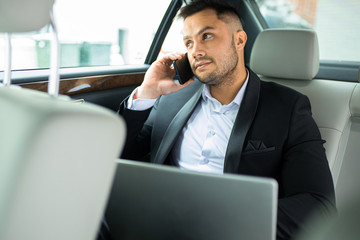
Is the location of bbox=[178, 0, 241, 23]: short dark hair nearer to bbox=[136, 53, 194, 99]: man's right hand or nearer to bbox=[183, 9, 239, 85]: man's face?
bbox=[183, 9, 239, 85]: man's face

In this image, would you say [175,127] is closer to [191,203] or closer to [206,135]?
[206,135]

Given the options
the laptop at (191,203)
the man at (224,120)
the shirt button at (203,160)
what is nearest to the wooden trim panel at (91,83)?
the man at (224,120)

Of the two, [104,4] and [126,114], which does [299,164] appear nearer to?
[126,114]

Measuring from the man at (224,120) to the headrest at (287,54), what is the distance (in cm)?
15

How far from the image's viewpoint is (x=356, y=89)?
181 cm

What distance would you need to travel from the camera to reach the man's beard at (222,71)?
1.73m

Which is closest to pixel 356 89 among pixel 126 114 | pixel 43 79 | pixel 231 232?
pixel 126 114

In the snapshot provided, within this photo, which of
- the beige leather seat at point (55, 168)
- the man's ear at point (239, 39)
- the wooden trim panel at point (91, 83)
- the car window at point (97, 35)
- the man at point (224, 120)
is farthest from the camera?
the car window at point (97, 35)

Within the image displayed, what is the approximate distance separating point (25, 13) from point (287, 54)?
1.41 metres

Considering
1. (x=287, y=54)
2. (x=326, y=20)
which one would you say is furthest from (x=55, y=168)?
(x=326, y=20)

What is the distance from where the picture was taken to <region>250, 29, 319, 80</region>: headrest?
1820 millimetres

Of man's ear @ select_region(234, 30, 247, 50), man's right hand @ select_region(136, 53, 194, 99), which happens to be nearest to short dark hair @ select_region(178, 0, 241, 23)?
man's ear @ select_region(234, 30, 247, 50)

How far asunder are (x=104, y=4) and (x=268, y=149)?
166 cm

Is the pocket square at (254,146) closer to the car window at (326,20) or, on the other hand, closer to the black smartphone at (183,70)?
the black smartphone at (183,70)
